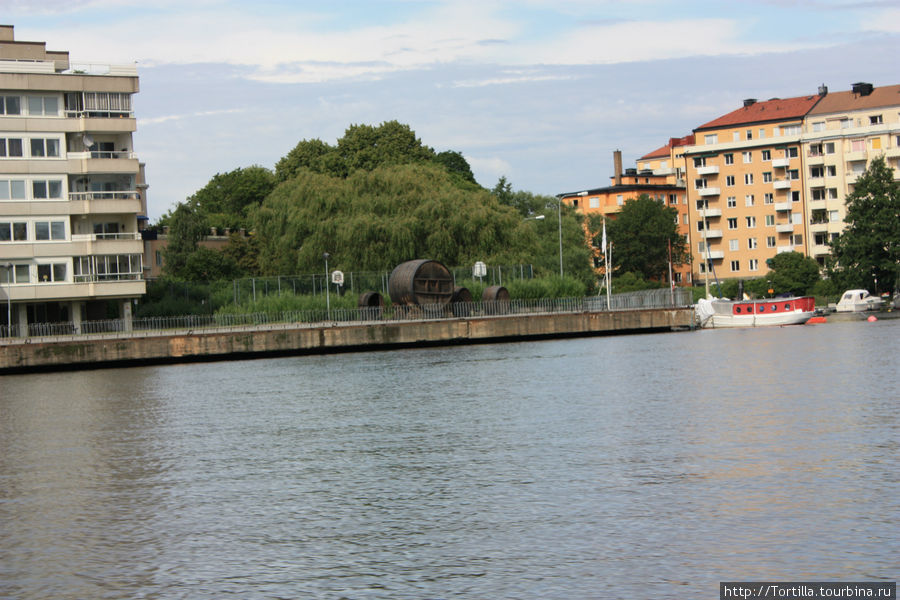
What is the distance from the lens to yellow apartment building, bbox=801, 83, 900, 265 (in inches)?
4919

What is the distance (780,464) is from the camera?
680 inches

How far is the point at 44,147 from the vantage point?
6962cm

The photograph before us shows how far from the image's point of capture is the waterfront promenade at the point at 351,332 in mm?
55219

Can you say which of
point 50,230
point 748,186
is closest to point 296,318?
point 50,230

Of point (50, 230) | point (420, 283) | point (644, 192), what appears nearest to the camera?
point (420, 283)

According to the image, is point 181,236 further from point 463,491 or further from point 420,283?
point 463,491

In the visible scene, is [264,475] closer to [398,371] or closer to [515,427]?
[515,427]

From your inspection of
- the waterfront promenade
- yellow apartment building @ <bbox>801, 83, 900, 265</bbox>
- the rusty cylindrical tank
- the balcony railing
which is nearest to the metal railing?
the waterfront promenade

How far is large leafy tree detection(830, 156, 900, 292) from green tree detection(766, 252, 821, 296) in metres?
5.88

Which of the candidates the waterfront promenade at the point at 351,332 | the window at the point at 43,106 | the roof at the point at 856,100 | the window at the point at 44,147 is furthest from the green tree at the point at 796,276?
the window at the point at 43,106

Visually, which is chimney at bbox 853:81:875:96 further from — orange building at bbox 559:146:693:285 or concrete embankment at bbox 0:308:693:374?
concrete embankment at bbox 0:308:693:374

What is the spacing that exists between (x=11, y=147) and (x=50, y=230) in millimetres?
5356

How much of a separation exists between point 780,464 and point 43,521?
34.6 feet

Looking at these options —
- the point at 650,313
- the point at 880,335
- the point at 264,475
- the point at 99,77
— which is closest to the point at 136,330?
the point at 99,77
